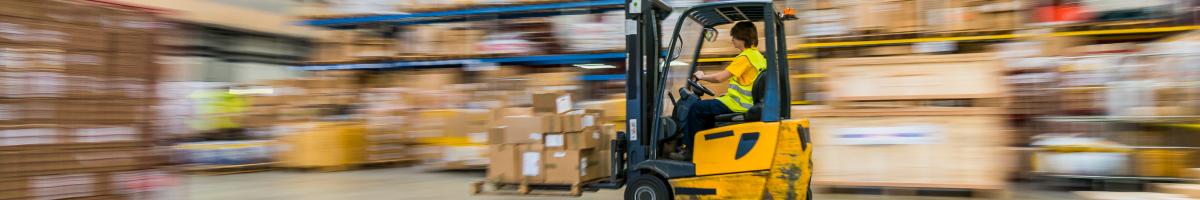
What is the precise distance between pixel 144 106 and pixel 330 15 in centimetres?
639

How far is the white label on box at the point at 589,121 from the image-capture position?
5273mm

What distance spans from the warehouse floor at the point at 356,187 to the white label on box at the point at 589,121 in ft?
2.26

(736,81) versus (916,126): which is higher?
(736,81)

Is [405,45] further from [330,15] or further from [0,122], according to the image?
[0,122]

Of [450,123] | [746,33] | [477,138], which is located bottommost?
[477,138]

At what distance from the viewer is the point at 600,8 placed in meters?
7.90

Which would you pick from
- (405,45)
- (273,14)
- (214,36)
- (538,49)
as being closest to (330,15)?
(405,45)

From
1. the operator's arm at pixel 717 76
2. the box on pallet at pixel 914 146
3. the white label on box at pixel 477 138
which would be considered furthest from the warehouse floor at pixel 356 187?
the operator's arm at pixel 717 76

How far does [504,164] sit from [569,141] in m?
0.53

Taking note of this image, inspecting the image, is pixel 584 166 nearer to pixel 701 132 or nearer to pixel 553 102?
pixel 553 102

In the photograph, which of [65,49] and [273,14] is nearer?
[65,49]

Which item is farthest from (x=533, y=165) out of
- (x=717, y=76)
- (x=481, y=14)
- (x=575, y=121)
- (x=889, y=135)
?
(x=481, y=14)

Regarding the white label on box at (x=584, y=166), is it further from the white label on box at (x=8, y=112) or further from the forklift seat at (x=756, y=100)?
the white label on box at (x=8, y=112)

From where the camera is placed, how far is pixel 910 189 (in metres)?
6.04
